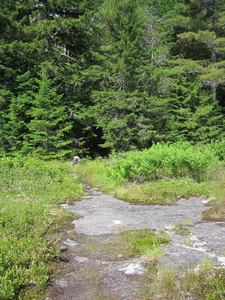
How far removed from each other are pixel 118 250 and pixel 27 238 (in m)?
1.63

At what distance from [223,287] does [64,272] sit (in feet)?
7.25

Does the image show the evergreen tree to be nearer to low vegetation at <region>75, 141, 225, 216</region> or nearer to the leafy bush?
low vegetation at <region>75, 141, 225, 216</region>

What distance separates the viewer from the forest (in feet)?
54.7

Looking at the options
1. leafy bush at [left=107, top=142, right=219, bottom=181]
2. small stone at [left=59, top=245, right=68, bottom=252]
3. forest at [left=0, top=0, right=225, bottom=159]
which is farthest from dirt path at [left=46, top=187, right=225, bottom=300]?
forest at [left=0, top=0, right=225, bottom=159]

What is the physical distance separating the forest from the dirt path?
10.3 meters

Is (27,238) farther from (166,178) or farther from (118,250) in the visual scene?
(166,178)

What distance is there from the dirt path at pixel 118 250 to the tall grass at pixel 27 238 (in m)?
0.28

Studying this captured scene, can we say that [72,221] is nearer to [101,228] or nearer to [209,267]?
[101,228]

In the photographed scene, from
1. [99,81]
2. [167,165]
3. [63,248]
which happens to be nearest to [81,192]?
[167,165]

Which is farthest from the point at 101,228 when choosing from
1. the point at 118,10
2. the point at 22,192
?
the point at 118,10

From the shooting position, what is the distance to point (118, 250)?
4340 mm

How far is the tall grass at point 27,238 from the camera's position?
3.02m

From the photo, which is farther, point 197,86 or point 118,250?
point 197,86

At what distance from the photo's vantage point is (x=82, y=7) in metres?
18.5
